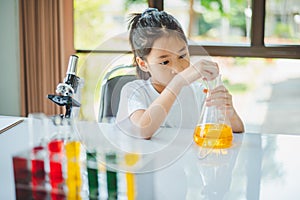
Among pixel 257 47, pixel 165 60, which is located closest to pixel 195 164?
pixel 165 60

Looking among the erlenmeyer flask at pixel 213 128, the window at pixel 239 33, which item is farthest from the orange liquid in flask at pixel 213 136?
the window at pixel 239 33

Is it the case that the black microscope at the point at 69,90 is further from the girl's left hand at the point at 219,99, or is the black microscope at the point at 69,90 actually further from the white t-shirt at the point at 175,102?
the girl's left hand at the point at 219,99

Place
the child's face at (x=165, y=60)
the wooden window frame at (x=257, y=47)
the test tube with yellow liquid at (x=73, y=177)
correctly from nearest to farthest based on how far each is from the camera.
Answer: the test tube with yellow liquid at (x=73, y=177), the child's face at (x=165, y=60), the wooden window frame at (x=257, y=47)

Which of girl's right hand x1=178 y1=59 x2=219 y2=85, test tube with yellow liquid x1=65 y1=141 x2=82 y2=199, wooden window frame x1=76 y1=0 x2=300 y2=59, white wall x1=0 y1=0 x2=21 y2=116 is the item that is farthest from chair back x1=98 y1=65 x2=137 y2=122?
white wall x1=0 y1=0 x2=21 y2=116

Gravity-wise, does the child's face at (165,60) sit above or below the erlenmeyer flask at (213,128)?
above

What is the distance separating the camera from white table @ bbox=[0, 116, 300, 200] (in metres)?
0.95

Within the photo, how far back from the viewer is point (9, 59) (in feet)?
9.71

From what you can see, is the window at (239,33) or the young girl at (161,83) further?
the window at (239,33)

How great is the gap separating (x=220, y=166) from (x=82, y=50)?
2.11 meters

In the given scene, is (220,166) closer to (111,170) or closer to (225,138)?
(225,138)

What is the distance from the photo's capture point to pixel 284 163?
45.5 inches

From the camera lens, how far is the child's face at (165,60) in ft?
3.79

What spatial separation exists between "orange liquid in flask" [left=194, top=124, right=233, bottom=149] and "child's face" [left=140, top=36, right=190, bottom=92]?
17 cm

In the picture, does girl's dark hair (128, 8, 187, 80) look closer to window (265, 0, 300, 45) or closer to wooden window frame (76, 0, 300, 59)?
wooden window frame (76, 0, 300, 59)
